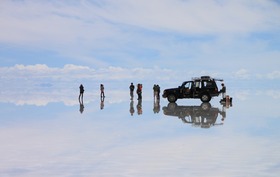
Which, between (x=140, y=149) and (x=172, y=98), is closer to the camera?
(x=140, y=149)

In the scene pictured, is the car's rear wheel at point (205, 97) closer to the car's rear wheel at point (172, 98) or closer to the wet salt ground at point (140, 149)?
the car's rear wheel at point (172, 98)

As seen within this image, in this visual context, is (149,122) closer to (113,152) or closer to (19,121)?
(19,121)

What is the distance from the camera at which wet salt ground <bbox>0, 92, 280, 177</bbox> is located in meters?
10.9

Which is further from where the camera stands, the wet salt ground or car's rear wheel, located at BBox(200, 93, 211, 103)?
car's rear wheel, located at BBox(200, 93, 211, 103)

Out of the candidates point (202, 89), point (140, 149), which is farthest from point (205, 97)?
point (140, 149)

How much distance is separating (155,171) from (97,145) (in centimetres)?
409

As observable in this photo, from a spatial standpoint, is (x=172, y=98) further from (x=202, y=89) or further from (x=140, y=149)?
(x=140, y=149)

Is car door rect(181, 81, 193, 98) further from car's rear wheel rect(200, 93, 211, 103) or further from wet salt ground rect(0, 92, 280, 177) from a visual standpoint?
wet salt ground rect(0, 92, 280, 177)

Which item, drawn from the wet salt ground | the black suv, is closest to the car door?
the black suv

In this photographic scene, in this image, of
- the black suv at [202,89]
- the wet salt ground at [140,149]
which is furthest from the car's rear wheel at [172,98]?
the wet salt ground at [140,149]

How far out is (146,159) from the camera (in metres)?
12.1

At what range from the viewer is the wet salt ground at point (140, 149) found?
10.9 meters

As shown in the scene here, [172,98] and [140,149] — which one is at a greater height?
[172,98]

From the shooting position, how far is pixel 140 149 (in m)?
13.6
